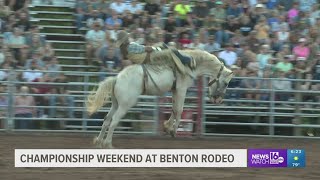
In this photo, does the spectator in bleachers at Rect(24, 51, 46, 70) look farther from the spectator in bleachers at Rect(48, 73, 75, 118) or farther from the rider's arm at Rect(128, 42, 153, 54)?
the rider's arm at Rect(128, 42, 153, 54)

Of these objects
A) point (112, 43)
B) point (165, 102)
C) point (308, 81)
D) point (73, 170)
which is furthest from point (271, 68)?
point (73, 170)

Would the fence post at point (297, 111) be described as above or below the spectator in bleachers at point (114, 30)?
below

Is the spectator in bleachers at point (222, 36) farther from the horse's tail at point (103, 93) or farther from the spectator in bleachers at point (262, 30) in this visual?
the horse's tail at point (103, 93)

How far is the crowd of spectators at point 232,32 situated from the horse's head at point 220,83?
8.79 feet

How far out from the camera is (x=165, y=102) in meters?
13.7

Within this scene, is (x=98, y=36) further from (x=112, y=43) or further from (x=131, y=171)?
(x=131, y=171)

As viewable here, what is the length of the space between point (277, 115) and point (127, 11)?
457 cm

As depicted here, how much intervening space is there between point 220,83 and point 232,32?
508cm

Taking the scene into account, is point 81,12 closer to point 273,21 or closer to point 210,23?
point 210,23

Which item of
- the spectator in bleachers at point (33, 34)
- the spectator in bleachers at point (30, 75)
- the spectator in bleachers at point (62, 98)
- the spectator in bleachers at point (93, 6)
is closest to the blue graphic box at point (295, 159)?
the spectator in bleachers at point (62, 98)

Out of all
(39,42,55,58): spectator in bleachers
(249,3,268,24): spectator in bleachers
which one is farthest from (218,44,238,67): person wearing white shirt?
(39,42,55,58): spectator in bleachers

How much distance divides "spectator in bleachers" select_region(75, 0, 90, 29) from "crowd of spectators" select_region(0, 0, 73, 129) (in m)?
1.02

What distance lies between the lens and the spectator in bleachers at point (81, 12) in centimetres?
1605

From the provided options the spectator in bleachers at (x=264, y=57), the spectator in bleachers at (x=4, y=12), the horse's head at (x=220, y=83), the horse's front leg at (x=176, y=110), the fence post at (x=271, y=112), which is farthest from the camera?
the spectator in bleachers at (x=4, y=12)
